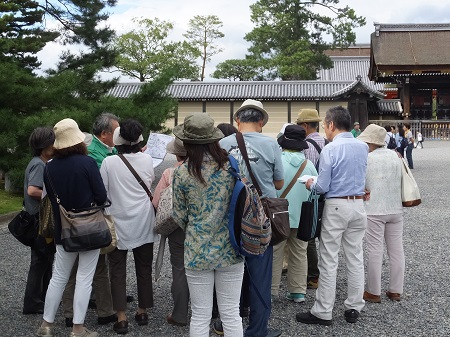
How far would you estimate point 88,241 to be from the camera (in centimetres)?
312

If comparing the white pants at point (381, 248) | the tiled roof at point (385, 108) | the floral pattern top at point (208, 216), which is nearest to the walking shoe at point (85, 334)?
the floral pattern top at point (208, 216)

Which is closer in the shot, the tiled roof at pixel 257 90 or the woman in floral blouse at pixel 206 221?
the woman in floral blouse at pixel 206 221

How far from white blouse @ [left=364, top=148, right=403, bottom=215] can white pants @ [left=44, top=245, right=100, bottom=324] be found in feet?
6.51

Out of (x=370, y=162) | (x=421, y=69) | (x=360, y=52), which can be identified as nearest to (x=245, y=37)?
(x=421, y=69)

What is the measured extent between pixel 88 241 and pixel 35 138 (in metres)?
0.98

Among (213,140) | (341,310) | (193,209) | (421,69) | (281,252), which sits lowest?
(341,310)

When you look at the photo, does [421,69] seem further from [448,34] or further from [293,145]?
[293,145]

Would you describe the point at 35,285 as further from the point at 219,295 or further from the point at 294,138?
the point at 294,138

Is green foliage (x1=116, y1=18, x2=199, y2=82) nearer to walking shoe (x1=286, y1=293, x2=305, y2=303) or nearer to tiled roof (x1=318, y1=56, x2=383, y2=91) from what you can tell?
tiled roof (x1=318, y1=56, x2=383, y2=91)

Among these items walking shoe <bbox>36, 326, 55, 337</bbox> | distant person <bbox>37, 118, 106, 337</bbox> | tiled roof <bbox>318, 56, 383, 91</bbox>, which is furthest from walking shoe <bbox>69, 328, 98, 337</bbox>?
tiled roof <bbox>318, 56, 383, 91</bbox>

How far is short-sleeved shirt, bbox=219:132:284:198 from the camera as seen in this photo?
319cm

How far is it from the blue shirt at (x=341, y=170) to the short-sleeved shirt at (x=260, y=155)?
444 millimetres

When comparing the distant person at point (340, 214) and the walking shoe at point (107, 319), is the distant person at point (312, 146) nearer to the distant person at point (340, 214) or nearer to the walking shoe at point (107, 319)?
the distant person at point (340, 214)

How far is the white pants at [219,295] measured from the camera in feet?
8.59
